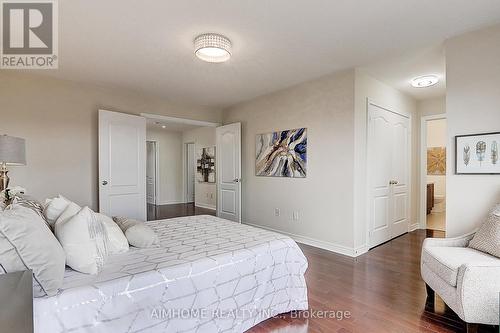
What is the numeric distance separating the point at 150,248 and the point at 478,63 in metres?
3.35

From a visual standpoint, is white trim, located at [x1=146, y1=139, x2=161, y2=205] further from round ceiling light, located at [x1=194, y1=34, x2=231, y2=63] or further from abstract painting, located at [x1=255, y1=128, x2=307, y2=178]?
round ceiling light, located at [x1=194, y1=34, x2=231, y2=63]

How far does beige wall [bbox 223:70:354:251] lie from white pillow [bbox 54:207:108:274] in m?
2.93

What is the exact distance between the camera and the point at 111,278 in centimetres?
141

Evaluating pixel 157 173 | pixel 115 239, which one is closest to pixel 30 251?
pixel 115 239

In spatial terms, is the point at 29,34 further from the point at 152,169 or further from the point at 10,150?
the point at 152,169

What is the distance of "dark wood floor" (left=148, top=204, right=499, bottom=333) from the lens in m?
1.89

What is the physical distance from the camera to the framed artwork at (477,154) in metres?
2.28

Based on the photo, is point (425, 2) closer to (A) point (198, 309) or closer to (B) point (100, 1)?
(B) point (100, 1)

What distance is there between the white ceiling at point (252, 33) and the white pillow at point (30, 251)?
1.77 metres

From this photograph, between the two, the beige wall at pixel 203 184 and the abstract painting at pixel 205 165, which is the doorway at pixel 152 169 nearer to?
the beige wall at pixel 203 184

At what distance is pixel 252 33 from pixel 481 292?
8.92 feet

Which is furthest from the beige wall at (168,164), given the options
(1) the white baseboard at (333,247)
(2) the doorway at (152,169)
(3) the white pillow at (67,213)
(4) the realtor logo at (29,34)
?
(3) the white pillow at (67,213)

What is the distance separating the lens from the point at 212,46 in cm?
256

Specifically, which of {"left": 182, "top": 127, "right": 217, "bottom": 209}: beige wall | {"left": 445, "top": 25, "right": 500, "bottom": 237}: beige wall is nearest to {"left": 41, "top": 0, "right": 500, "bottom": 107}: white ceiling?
{"left": 445, "top": 25, "right": 500, "bottom": 237}: beige wall
